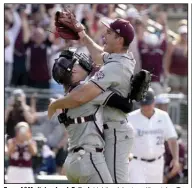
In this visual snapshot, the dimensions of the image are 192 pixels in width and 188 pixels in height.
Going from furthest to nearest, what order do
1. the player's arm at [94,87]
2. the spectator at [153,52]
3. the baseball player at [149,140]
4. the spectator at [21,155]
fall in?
the spectator at [153,52] → the spectator at [21,155] → the baseball player at [149,140] → the player's arm at [94,87]

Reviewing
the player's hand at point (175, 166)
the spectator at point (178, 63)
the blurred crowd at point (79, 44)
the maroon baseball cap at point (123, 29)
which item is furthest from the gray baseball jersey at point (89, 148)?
the spectator at point (178, 63)

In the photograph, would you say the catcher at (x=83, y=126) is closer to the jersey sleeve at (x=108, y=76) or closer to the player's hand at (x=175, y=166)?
the jersey sleeve at (x=108, y=76)

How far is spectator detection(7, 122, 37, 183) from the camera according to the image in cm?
1127

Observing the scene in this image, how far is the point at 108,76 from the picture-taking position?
21.1 ft

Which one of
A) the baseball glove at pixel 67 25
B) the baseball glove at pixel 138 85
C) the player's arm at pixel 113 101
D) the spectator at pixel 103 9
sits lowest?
the player's arm at pixel 113 101

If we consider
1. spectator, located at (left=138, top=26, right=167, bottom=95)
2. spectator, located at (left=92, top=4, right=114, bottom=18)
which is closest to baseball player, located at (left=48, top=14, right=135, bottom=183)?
spectator, located at (left=138, top=26, right=167, bottom=95)

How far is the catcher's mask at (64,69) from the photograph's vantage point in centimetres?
652

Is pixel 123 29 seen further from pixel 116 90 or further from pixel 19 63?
pixel 19 63

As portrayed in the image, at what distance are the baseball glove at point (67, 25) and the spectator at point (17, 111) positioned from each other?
561 centimetres

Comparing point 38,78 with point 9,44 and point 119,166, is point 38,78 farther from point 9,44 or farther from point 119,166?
point 119,166

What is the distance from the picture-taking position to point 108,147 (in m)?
6.65

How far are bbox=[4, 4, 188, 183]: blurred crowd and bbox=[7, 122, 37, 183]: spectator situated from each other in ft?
1.42

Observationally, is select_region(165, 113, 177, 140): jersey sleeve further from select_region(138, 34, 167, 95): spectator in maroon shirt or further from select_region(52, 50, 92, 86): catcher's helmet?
select_region(52, 50, 92, 86): catcher's helmet

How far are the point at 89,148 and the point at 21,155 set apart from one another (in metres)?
5.07
